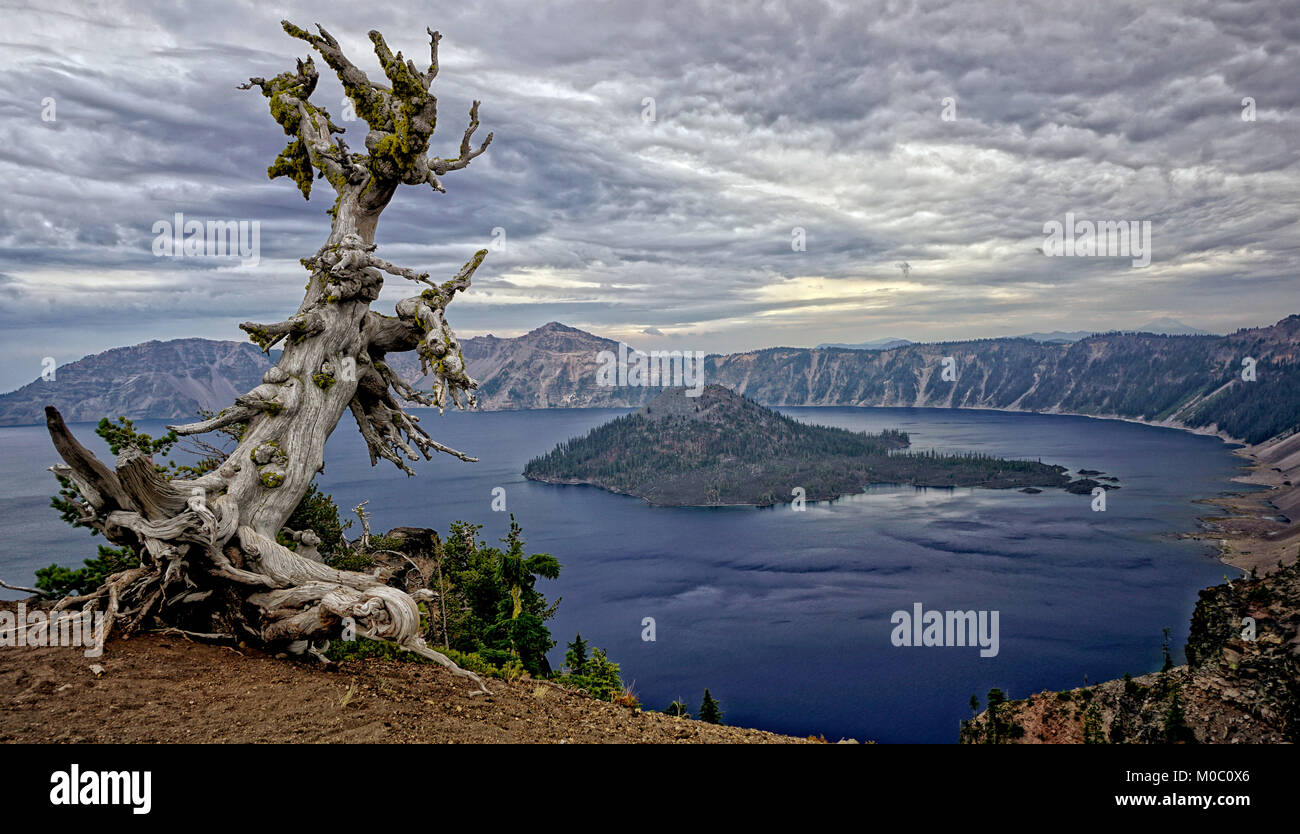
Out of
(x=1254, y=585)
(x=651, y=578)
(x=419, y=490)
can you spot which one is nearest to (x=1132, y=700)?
(x=1254, y=585)

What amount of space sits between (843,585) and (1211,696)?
69981 millimetres

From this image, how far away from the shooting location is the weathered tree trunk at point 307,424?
30.2ft

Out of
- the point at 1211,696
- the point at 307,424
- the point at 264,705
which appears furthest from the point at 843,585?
the point at 264,705

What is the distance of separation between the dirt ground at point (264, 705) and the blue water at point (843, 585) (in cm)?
6182

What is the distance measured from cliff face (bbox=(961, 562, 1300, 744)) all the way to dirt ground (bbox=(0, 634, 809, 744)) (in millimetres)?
41948

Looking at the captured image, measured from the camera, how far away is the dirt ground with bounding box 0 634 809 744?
23.4 feet

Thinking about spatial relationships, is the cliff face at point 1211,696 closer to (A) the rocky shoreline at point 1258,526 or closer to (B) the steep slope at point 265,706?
(B) the steep slope at point 265,706

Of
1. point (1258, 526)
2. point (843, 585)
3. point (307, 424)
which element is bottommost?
point (843, 585)

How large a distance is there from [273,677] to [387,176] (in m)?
8.68

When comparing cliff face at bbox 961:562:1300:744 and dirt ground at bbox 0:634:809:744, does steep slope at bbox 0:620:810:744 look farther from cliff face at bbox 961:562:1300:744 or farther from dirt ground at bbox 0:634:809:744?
cliff face at bbox 961:562:1300:744

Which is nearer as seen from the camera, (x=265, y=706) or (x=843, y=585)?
(x=265, y=706)

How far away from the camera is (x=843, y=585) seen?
11644 cm

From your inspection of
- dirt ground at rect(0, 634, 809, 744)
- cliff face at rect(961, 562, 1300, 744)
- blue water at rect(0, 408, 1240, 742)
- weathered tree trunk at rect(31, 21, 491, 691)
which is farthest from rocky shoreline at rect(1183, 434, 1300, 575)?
weathered tree trunk at rect(31, 21, 491, 691)

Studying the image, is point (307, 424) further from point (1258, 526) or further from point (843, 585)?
point (1258, 526)
